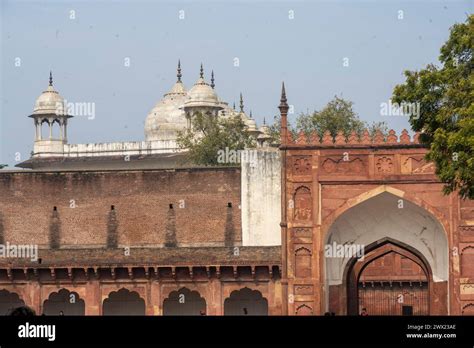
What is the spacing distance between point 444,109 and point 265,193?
44.4ft

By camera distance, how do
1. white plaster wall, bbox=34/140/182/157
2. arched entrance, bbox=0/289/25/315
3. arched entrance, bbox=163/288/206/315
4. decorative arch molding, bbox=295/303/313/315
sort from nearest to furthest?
decorative arch molding, bbox=295/303/313/315 → arched entrance, bbox=163/288/206/315 → arched entrance, bbox=0/289/25/315 → white plaster wall, bbox=34/140/182/157

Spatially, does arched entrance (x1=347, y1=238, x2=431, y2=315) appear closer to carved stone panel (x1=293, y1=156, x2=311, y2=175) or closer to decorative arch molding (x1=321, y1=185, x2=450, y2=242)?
decorative arch molding (x1=321, y1=185, x2=450, y2=242)

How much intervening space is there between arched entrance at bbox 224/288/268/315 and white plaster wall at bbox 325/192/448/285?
360 centimetres

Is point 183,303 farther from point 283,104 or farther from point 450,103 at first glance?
point 450,103

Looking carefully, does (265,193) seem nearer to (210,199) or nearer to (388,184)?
(210,199)

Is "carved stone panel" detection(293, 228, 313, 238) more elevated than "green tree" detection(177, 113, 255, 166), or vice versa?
"green tree" detection(177, 113, 255, 166)

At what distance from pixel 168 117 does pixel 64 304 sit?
92.2 ft

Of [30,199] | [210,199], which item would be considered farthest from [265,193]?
[30,199]

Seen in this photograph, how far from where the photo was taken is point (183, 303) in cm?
3934

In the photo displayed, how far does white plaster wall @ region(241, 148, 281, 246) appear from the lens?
1526 inches

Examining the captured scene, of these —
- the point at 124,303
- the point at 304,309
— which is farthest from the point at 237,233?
the point at 304,309

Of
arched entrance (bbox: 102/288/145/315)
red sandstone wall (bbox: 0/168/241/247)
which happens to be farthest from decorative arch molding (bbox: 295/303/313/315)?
arched entrance (bbox: 102/288/145/315)

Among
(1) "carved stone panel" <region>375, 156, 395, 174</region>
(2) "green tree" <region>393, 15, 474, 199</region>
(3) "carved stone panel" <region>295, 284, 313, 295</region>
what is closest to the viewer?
(2) "green tree" <region>393, 15, 474, 199</region>

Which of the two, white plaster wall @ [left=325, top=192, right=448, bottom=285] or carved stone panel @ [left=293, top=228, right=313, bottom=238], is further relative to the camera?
white plaster wall @ [left=325, top=192, right=448, bottom=285]
